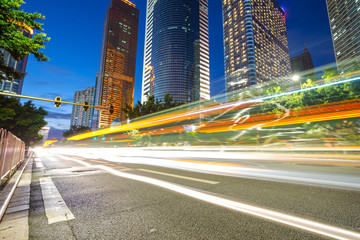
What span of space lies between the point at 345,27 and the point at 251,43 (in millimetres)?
79124

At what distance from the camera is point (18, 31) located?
33.0 feet

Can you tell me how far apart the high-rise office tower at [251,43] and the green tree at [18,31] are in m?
143

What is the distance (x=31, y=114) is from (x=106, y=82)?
18664 centimetres

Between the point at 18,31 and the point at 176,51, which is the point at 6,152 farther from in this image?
the point at 176,51

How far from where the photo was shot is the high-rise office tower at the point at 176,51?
161m

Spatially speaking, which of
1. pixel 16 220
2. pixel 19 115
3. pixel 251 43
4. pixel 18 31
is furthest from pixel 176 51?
pixel 16 220

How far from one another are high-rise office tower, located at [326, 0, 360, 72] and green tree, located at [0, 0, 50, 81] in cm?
17728

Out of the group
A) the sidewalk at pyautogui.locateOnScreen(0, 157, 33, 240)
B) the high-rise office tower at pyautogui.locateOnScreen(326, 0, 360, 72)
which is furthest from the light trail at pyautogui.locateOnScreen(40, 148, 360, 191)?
the high-rise office tower at pyautogui.locateOnScreen(326, 0, 360, 72)

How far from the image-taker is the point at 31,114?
27531 mm

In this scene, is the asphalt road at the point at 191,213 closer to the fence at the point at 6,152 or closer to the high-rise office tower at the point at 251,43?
the fence at the point at 6,152

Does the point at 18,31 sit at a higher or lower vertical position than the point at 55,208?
higher

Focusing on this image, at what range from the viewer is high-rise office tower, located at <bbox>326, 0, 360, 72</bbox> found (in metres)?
128

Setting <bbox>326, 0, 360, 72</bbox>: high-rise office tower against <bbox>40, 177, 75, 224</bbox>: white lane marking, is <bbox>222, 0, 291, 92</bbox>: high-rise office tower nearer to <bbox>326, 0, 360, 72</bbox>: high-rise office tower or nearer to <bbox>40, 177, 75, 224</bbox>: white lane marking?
<bbox>326, 0, 360, 72</bbox>: high-rise office tower

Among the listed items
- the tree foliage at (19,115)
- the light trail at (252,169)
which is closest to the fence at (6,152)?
the light trail at (252,169)
